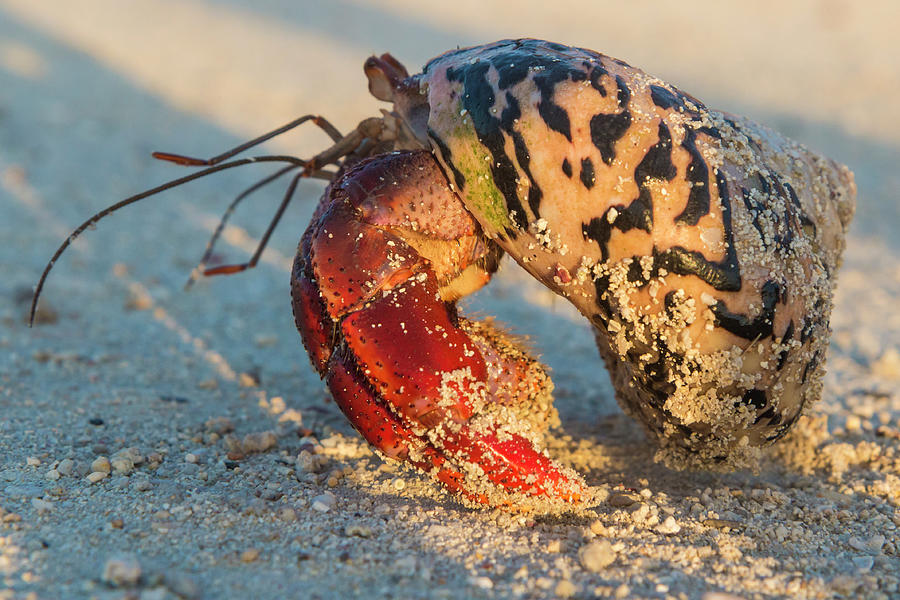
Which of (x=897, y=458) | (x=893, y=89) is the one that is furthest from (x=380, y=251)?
(x=893, y=89)

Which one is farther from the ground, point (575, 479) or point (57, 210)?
point (575, 479)

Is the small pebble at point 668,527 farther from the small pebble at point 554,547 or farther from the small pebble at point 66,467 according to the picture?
the small pebble at point 66,467

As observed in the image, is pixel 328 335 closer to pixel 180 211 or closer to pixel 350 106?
pixel 180 211

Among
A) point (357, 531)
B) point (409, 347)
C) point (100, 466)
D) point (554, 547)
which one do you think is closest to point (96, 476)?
point (100, 466)

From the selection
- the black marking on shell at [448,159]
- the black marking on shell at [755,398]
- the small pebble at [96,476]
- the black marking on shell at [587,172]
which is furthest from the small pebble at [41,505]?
the black marking on shell at [755,398]

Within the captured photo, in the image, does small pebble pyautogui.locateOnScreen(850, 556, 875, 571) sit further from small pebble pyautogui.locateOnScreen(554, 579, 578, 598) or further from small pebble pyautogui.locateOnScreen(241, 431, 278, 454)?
small pebble pyautogui.locateOnScreen(241, 431, 278, 454)

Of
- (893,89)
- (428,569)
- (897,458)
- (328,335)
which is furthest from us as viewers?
(893,89)

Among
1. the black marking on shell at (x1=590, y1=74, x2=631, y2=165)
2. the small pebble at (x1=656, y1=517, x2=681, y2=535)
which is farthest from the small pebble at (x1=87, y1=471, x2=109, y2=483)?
the black marking on shell at (x1=590, y1=74, x2=631, y2=165)
